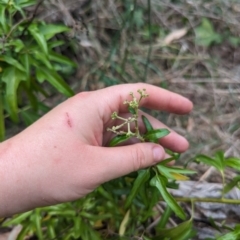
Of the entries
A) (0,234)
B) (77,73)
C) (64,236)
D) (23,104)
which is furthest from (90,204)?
(77,73)

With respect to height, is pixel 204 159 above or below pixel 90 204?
above

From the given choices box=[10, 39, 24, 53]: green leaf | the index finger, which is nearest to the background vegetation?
box=[10, 39, 24, 53]: green leaf

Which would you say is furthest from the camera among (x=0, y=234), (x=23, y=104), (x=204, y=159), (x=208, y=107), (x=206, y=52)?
(x=206, y=52)

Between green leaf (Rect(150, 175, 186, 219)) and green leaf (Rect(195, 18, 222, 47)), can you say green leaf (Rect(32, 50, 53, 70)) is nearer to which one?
green leaf (Rect(150, 175, 186, 219))

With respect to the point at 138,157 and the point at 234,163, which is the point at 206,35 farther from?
the point at 138,157

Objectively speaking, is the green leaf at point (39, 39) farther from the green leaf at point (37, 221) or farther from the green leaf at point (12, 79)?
the green leaf at point (37, 221)

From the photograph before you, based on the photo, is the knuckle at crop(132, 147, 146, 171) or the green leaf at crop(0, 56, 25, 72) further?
the green leaf at crop(0, 56, 25, 72)

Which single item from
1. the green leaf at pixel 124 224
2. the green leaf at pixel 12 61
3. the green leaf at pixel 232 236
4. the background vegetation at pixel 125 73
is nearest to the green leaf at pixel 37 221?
the background vegetation at pixel 125 73

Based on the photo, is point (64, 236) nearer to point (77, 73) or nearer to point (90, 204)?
point (90, 204)
